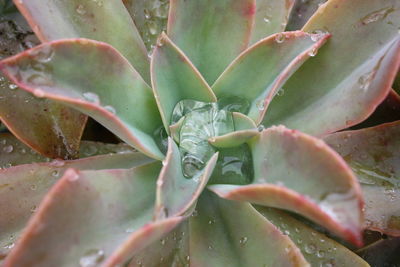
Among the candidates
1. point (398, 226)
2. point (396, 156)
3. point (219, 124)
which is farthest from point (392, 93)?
point (219, 124)

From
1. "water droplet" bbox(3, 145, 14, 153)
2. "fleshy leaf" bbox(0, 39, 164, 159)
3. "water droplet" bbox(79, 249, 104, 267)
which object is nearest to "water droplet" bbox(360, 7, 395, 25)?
"fleshy leaf" bbox(0, 39, 164, 159)

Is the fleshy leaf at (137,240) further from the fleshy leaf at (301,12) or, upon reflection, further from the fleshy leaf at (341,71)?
the fleshy leaf at (301,12)

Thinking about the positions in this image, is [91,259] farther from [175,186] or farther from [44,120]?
[44,120]

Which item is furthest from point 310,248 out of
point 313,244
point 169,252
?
point 169,252

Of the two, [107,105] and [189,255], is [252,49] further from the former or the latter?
[189,255]

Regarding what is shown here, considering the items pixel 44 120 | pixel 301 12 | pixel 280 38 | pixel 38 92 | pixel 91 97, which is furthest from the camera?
pixel 301 12

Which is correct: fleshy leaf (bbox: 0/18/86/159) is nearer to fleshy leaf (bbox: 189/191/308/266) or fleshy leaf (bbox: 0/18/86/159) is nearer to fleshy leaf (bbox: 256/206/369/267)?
fleshy leaf (bbox: 189/191/308/266)

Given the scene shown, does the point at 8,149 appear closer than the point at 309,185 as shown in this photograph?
No


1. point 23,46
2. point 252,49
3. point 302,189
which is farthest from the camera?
point 23,46
